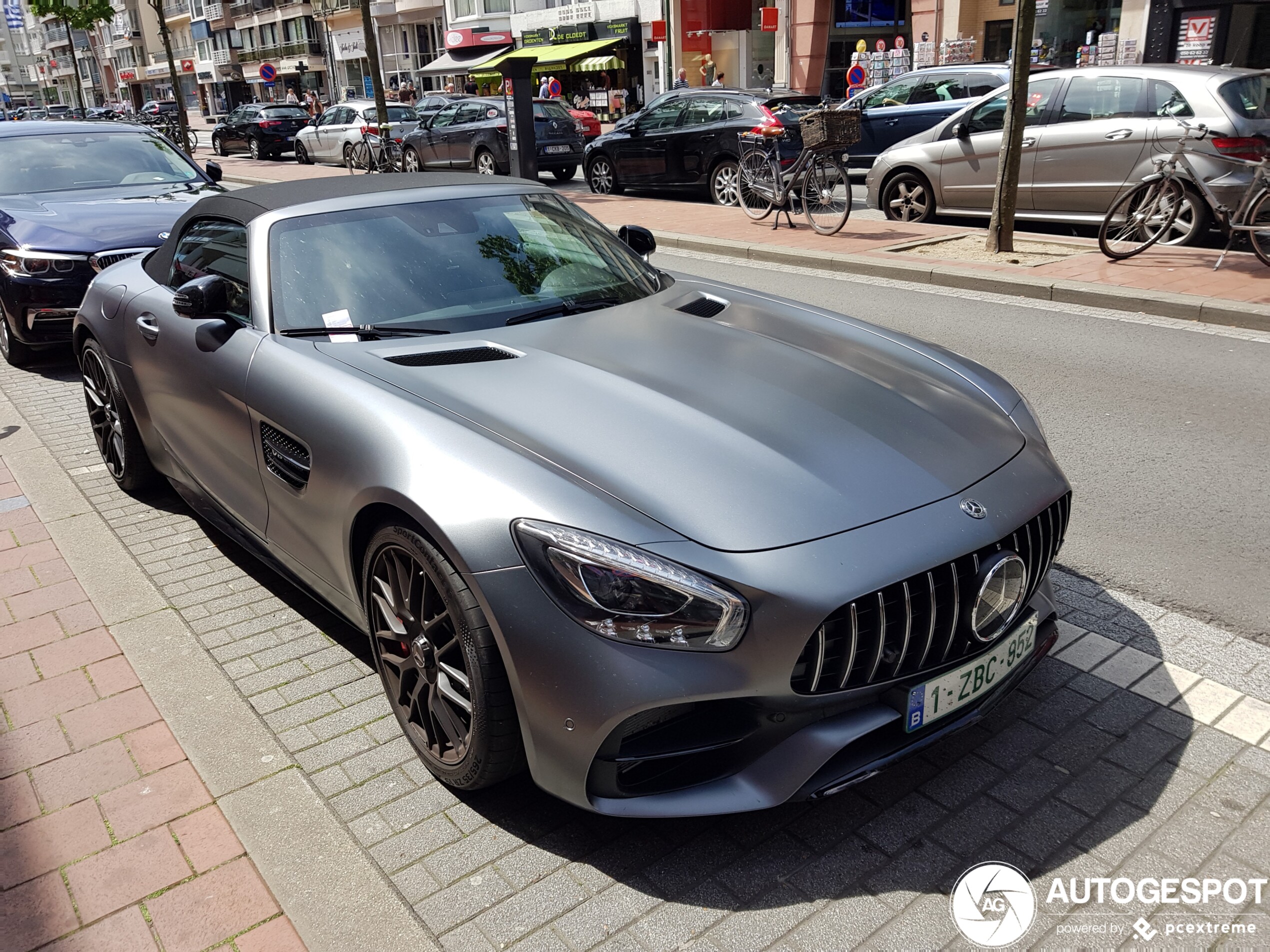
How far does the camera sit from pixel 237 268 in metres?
3.78

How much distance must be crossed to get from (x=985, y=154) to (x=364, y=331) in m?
9.90

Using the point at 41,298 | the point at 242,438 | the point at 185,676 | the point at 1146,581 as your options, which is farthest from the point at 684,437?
the point at 41,298

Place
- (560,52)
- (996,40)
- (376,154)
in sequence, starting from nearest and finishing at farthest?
(376,154) → (996,40) → (560,52)

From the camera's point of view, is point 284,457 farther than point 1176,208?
No

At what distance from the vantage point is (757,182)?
13117 millimetres

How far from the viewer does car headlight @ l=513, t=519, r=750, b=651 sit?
2232 mm

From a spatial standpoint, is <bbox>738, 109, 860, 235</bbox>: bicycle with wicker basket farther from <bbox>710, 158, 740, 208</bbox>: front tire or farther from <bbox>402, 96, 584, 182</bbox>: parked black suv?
<bbox>402, 96, 584, 182</bbox>: parked black suv

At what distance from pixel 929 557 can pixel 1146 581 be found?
1.98m

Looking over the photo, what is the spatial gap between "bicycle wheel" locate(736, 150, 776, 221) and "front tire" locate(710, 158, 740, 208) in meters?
1.10

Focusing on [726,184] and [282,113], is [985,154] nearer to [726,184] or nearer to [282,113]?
[726,184]

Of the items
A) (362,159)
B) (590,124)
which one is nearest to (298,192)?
(362,159)

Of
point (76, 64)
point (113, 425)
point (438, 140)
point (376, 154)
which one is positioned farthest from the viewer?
point (76, 64)

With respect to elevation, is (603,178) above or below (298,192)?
below

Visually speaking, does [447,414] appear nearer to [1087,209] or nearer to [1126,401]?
[1126,401]
